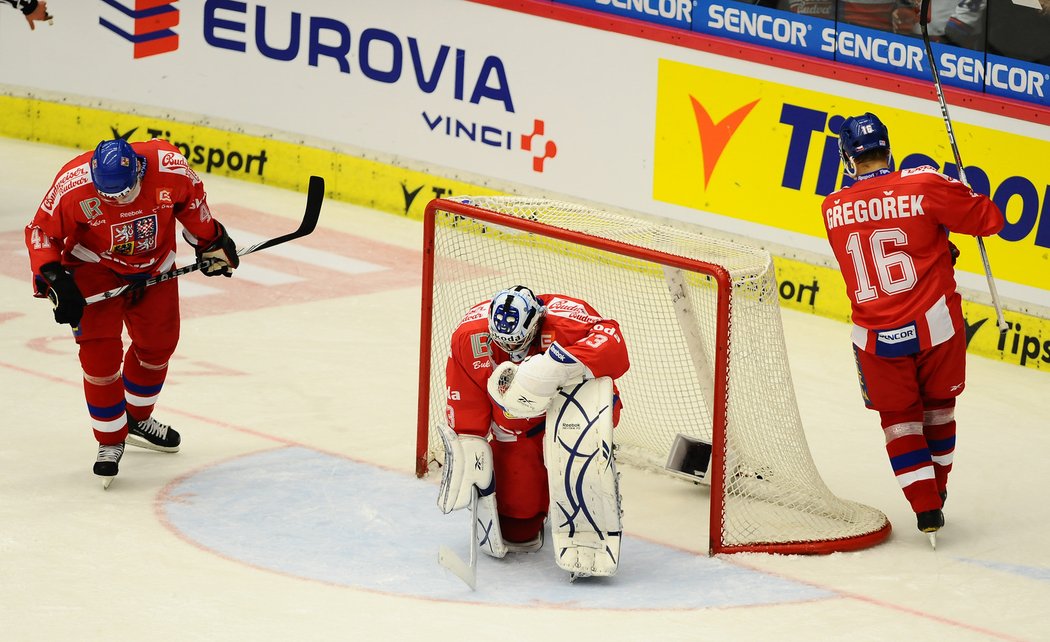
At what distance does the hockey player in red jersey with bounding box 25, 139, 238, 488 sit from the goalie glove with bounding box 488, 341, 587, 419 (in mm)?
1437

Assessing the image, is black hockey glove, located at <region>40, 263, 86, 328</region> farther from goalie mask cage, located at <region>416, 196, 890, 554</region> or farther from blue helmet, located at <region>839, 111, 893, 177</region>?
blue helmet, located at <region>839, 111, 893, 177</region>

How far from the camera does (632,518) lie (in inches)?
225

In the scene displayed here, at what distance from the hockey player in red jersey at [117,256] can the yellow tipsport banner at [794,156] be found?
10.3 feet

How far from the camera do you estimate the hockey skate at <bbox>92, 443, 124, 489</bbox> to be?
19.1ft

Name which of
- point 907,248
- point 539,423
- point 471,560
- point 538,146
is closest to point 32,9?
point 538,146

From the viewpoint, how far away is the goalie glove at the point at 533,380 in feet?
16.1

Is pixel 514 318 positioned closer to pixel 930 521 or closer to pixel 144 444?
pixel 930 521

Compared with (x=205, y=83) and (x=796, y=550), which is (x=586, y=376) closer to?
(x=796, y=550)

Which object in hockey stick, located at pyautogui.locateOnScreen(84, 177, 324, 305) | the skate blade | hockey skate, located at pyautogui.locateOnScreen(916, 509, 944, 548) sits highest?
hockey stick, located at pyautogui.locateOnScreen(84, 177, 324, 305)

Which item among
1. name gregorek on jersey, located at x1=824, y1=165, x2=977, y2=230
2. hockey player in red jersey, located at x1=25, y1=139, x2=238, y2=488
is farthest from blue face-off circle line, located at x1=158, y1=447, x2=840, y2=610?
name gregorek on jersey, located at x1=824, y1=165, x2=977, y2=230

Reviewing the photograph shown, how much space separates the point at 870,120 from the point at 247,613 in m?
2.46

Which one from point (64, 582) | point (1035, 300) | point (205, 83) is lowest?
point (64, 582)

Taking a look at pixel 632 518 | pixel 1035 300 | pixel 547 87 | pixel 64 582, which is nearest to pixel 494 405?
pixel 632 518

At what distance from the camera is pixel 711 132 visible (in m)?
8.45
